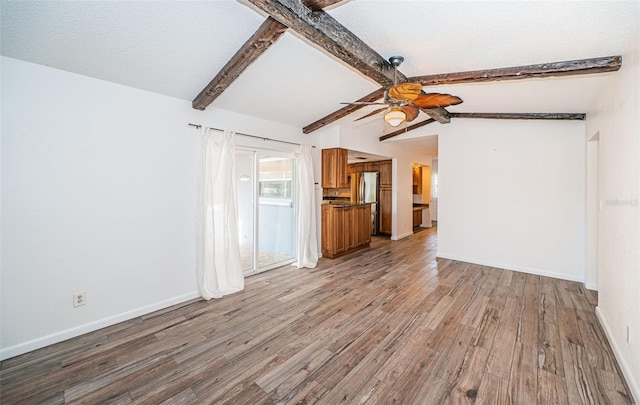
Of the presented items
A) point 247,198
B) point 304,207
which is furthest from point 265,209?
point 304,207

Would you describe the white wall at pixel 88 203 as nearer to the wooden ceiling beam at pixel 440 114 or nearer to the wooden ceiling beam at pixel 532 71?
the wooden ceiling beam at pixel 532 71

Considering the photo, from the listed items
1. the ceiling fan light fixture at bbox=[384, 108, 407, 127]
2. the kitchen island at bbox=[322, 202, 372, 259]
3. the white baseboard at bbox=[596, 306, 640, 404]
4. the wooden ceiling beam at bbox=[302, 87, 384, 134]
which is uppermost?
the wooden ceiling beam at bbox=[302, 87, 384, 134]

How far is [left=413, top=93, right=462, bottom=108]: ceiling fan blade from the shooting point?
249cm

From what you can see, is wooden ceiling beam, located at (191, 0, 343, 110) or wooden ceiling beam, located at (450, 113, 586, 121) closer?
wooden ceiling beam, located at (191, 0, 343, 110)

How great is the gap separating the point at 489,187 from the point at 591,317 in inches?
96.2

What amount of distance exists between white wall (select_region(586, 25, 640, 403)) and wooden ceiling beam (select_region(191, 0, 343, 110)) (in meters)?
2.47

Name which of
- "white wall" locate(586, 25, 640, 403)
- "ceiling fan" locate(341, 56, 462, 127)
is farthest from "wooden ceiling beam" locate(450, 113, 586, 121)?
"ceiling fan" locate(341, 56, 462, 127)

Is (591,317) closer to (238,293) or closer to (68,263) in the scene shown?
(238,293)

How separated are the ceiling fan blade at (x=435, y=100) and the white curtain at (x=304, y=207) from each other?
2.31 meters

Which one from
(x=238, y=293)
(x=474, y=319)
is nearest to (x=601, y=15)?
(x=474, y=319)

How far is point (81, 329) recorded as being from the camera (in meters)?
2.49

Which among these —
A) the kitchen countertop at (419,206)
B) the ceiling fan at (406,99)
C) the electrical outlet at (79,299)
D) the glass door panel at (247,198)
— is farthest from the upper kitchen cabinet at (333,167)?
the kitchen countertop at (419,206)

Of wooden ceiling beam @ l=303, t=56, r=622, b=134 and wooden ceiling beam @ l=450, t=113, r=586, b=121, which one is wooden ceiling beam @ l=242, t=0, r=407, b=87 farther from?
wooden ceiling beam @ l=450, t=113, r=586, b=121

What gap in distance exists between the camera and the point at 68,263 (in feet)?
7.95
